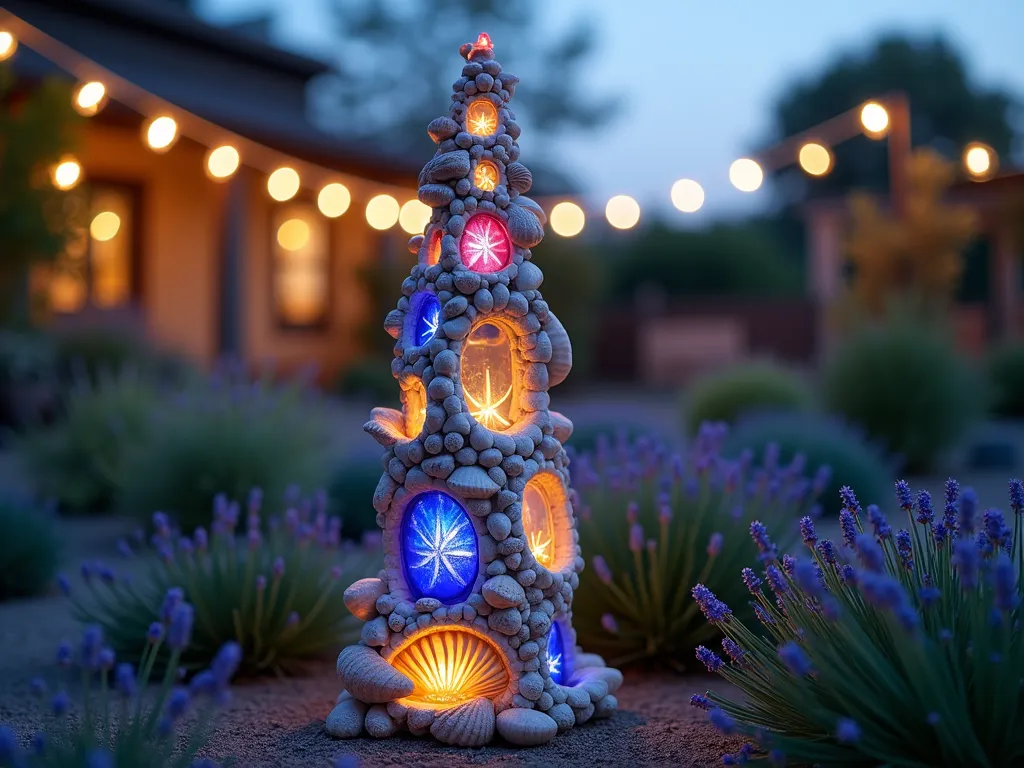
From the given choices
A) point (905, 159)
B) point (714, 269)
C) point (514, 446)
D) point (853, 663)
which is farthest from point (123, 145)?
point (714, 269)

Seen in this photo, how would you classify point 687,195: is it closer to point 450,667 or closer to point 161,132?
point 161,132

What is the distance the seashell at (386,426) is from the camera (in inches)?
118

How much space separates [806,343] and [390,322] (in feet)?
73.8

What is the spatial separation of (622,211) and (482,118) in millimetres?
4738

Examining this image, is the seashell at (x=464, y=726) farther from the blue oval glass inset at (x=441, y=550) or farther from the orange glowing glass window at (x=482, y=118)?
the orange glowing glass window at (x=482, y=118)

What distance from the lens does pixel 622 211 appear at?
25.7ft

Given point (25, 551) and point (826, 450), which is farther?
point (826, 450)

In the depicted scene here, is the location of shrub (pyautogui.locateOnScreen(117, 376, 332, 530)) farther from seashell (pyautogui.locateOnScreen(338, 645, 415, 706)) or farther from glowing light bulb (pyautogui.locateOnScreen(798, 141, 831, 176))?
glowing light bulb (pyautogui.locateOnScreen(798, 141, 831, 176))

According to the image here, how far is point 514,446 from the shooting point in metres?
2.93

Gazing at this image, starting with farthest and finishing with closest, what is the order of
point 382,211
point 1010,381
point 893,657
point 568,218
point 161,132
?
point 1010,381 → point 382,211 → point 568,218 → point 161,132 → point 893,657

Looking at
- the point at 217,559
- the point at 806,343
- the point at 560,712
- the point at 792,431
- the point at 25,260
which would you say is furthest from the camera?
the point at 806,343

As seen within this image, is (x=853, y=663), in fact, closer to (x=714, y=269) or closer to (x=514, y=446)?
(x=514, y=446)

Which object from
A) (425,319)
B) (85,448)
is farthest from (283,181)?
(425,319)

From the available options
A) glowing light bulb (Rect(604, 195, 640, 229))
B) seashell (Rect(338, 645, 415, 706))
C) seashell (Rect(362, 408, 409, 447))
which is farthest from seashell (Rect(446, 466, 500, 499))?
glowing light bulb (Rect(604, 195, 640, 229))
